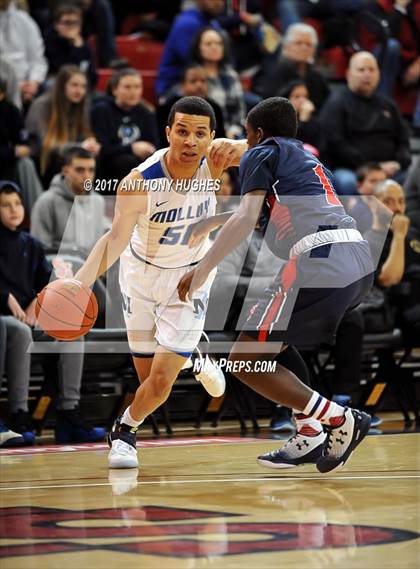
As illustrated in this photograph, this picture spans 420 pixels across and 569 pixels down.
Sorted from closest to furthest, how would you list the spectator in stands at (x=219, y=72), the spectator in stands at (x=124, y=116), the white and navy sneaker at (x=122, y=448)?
the white and navy sneaker at (x=122, y=448) → the spectator in stands at (x=124, y=116) → the spectator in stands at (x=219, y=72)

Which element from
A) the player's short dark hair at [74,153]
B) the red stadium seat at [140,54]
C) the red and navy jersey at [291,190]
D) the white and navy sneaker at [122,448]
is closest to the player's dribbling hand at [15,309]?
the player's short dark hair at [74,153]

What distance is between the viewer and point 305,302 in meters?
5.45

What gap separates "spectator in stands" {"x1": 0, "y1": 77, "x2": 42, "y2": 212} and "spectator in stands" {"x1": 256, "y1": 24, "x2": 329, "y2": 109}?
2.87 meters

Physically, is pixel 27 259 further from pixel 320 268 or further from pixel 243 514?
pixel 243 514

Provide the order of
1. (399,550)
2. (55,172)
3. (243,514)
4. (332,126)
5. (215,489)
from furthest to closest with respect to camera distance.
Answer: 1. (332,126)
2. (55,172)
3. (215,489)
4. (243,514)
5. (399,550)

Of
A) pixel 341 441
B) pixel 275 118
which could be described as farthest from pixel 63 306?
pixel 341 441

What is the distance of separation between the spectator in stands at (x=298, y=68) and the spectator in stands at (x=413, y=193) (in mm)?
1611

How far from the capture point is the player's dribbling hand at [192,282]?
5285 millimetres

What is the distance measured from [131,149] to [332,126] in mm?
2273

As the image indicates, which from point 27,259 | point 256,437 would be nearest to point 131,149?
point 27,259

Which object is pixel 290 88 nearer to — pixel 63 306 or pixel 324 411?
pixel 63 306

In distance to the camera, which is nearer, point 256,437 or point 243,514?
point 243,514

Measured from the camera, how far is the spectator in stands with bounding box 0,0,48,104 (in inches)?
425

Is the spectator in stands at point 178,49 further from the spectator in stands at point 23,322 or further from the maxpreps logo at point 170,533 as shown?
the maxpreps logo at point 170,533
